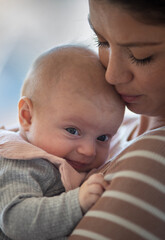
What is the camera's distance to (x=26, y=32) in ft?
6.66

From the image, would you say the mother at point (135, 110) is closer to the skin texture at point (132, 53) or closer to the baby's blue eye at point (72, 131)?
the skin texture at point (132, 53)

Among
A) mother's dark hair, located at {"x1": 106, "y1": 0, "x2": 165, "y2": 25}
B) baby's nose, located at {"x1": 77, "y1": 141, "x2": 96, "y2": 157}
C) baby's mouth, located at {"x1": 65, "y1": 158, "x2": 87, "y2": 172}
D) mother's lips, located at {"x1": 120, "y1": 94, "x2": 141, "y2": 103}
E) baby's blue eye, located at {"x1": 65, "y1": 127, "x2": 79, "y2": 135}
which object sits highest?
mother's dark hair, located at {"x1": 106, "y1": 0, "x2": 165, "y2": 25}

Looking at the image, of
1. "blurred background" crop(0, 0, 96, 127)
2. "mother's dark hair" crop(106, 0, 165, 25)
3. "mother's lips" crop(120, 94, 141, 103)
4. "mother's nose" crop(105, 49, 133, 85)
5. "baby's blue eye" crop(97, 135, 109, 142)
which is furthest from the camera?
"blurred background" crop(0, 0, 96, 127)

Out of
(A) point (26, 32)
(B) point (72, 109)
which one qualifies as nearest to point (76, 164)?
(B) point (72, 109)

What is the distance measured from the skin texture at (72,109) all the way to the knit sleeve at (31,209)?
18cm

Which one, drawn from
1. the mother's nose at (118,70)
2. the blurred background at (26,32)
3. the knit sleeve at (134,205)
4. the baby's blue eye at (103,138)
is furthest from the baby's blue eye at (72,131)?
the blurred background at (26,32)

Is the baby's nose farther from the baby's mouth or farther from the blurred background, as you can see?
the blurred background

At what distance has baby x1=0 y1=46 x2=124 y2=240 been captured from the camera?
2.93 ft

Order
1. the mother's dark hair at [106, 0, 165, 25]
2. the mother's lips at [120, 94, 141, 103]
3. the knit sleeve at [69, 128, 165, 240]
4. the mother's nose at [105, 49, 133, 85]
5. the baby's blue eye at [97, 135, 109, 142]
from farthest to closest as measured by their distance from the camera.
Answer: the baby's blue eye at [97, 135, 109, 142] → the mother's lips at [120, 94, 141, 103] → the mother's nose at [105, 49, 133, 85] → the mother's dark hair at [106, 0, 165, 25] → the knit sleeve at [69, 128, 165, 240]

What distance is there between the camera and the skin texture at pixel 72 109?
1078mm

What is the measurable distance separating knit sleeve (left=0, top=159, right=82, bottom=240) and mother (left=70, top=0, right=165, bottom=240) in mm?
94

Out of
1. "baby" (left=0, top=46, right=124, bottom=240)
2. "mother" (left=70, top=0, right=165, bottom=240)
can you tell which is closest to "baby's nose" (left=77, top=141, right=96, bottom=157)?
"baby" (left=0, top=46, right=124, bottom=240)

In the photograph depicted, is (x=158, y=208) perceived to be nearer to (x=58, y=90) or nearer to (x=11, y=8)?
(x=58, y=90)

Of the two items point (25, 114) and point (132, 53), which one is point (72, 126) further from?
point (132, 53)
